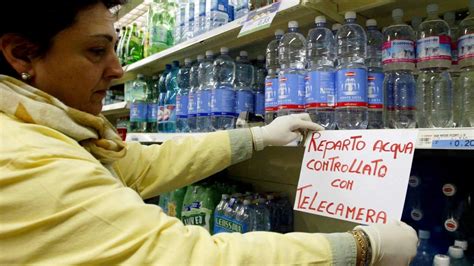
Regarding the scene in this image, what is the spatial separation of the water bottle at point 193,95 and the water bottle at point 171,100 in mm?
112

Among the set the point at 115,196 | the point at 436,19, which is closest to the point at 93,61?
the point at 115,196

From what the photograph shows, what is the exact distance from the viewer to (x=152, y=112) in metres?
2.38

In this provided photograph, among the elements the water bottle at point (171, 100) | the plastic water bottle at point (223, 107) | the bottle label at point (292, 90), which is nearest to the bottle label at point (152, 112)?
the water bottle at point (171, 100)

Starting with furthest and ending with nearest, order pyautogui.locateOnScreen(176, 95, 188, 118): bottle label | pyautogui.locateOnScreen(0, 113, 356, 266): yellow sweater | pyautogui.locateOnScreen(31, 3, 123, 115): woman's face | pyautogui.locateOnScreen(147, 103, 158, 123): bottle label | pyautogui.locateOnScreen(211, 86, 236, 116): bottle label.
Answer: pyautogui.locateOnScreen(147, 103, 158, 123): bottle label < pyautogui.locateOnScreen(176, 95, 188, 118): bottle label < pyautogui.locateOnScreen(211, 86, 236, 116): bottle label < pyautogui.locateOnScreen(31, 3, 123, 115): woman's face < pyautogui.locateOnScreen(0, 113, 356, 266): yellow sweater

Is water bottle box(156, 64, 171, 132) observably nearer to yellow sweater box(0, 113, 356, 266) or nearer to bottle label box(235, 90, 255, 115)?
bottle label box(235, 90, 255, 115)

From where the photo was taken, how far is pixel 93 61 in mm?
937

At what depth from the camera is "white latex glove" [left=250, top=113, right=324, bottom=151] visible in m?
1.18

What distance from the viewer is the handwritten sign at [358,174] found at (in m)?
0.88

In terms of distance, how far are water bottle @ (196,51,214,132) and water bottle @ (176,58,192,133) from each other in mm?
87

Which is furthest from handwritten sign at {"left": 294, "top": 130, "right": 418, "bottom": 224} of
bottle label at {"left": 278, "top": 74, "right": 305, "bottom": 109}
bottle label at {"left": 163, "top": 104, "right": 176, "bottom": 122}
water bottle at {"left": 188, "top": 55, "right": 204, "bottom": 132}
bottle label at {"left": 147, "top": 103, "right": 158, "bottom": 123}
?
bottle label at {"left": 147, "top": 103, "right": 158, "bottom": 123}

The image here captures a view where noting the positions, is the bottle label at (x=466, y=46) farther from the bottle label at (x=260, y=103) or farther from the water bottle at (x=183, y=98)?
the water bottle at (x=183, y=98)

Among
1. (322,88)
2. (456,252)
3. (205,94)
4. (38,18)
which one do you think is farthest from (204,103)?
(456,252)

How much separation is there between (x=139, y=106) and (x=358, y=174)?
1.73m

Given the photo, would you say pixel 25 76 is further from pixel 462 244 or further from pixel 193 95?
pixel 462 244
